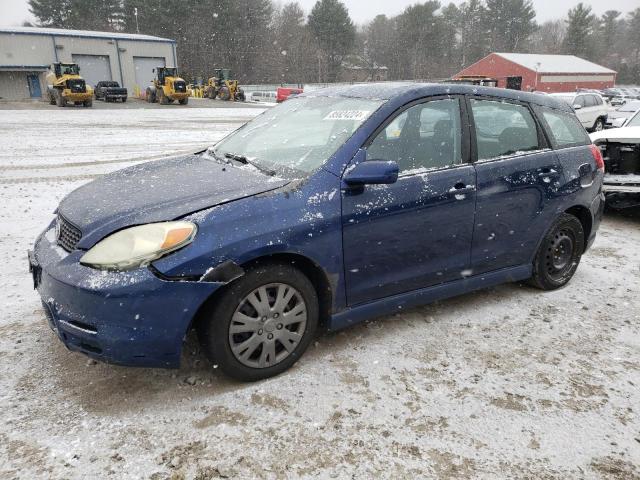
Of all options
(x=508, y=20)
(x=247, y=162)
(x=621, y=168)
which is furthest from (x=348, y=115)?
(x=508, y=20)

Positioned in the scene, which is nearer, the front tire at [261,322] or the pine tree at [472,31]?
the front tire at [261,322]

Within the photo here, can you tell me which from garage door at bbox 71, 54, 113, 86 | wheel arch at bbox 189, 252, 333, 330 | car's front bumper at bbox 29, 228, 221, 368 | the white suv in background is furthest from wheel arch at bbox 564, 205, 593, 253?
garage door at bbox 71, 54, 113, 86

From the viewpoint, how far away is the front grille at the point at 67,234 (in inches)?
107

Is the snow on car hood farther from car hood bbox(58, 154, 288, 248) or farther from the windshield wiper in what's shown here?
car hood bbox(58, 154, 288, 248)

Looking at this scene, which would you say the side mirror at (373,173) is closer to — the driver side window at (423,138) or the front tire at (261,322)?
the driver side window at (423,138)

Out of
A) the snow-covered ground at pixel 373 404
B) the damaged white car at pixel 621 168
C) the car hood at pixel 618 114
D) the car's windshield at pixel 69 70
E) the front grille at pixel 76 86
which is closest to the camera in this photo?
the snow-covered ground at pixel 373 404

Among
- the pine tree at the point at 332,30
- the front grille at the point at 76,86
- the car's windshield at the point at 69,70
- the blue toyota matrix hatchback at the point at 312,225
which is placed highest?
the pine tree at the point at 332,30

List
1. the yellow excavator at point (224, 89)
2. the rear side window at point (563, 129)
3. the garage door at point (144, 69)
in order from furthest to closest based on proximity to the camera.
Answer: the garage door at point (144, 69), the yellow excavator at point (224, 89), the rear side window at point (563, 129)

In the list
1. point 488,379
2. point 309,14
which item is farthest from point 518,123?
point 309,14

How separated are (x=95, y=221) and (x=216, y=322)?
0.84 metres

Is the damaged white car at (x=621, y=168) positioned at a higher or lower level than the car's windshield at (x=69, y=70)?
lower

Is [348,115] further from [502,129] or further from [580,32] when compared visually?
[580,32]

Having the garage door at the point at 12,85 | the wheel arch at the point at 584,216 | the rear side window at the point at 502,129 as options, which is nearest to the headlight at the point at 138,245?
the rear side window at the point at 502,129

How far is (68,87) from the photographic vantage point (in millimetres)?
27484
